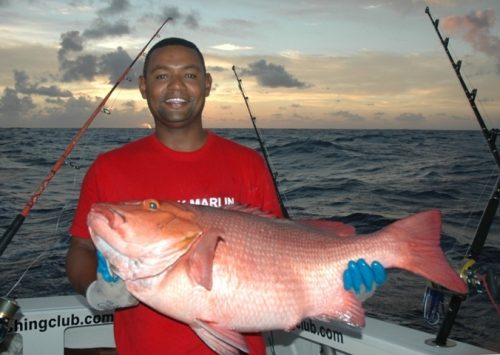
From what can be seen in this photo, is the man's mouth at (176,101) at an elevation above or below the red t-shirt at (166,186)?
above

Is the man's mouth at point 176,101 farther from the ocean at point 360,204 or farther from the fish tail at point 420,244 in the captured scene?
the ocean at point 360,204

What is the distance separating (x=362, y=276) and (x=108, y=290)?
1270mm

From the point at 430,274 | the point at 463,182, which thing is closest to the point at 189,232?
the point at 430,274

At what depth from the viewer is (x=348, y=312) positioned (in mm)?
2525

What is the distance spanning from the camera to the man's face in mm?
2912

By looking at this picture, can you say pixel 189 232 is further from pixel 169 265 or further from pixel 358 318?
pixel 358 318

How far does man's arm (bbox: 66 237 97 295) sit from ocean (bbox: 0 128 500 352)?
2.42m

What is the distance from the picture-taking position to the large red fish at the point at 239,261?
217 centimetres

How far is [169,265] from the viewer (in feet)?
7.19

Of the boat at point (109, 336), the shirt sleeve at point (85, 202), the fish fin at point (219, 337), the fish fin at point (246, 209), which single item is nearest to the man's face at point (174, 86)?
the shirt sleeve at point (85, 202)

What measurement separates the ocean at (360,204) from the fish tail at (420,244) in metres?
0.85

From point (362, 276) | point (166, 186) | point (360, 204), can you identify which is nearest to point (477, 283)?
point (362, 276)

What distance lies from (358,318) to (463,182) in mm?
16031

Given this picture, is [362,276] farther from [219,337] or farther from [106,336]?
[106,336]
